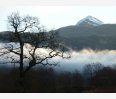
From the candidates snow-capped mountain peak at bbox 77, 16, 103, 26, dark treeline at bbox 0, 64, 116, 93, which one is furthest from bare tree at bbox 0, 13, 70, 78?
snow-capped mountain peak at bbox 77, 16, 103, 26

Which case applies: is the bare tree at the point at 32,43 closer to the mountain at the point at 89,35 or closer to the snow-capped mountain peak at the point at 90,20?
the mountain at the point at 89,35

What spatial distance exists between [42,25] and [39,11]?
0.97 ft

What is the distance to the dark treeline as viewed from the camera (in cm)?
964

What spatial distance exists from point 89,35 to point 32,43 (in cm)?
118

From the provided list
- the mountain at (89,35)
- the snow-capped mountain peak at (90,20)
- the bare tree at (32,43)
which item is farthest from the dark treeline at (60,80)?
the snow-capped mountain peak at (90,20)

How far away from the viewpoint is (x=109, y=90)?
9.52 metres

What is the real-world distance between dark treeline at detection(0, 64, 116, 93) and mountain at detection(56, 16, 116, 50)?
0.47 metres

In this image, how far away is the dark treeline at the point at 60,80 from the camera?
9.64 meters

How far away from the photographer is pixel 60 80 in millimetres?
9750

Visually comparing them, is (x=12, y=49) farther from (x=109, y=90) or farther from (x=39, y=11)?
(x=109, y=90)

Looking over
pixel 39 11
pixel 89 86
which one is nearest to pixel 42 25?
pixel 39 11

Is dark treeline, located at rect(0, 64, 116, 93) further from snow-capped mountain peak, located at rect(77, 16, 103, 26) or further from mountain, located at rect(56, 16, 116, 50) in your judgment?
snow-capped mountain peak, located at rect(77, 16, 103, 26)

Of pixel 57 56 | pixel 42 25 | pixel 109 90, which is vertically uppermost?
pixel 42 25

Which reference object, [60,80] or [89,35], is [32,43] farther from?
[89,35]
